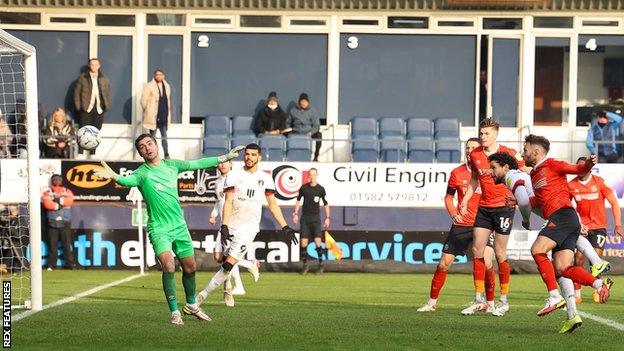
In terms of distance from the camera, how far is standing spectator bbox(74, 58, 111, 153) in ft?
94.6

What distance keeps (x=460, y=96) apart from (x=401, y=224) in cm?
387

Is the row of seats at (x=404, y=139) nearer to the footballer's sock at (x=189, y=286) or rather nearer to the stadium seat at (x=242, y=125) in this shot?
the stadium seat at (x=242, y=125)

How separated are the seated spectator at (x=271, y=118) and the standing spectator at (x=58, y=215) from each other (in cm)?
438

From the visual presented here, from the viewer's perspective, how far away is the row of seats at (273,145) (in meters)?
28.6

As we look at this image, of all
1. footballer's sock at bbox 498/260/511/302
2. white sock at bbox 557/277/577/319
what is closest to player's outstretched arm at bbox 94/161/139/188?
white sock at bbox 557/277/577/319

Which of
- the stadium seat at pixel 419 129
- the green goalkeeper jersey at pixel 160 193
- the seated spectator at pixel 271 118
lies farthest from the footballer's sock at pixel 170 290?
the stadium seat at pixel 419 129

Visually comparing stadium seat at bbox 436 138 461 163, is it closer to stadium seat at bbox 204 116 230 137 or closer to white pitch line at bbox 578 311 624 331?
stadium seat at bbox 204 116 230 137

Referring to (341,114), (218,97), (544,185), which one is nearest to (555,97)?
(341,114)

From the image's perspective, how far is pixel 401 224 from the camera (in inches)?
1117

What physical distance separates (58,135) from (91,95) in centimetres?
137

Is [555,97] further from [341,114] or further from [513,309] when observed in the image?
[513,309]

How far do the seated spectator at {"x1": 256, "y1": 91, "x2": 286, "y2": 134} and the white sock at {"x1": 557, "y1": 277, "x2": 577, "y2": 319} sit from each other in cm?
1620

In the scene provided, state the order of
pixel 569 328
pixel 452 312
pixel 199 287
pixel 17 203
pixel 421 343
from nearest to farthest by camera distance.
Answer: pixel 421 343
pixel 569 328
pixel 452 312
pixel 199 287
pixel 17 203

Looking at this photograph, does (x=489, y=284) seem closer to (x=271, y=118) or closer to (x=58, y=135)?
(x=271, y=118)
